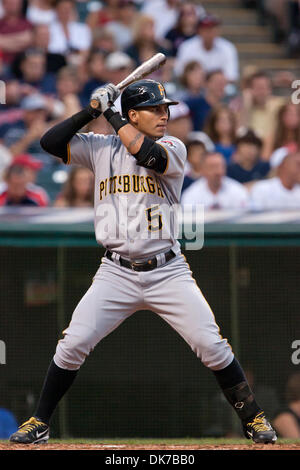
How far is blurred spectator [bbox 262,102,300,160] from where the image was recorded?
7.78 m

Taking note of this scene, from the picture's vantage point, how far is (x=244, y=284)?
18.9ft

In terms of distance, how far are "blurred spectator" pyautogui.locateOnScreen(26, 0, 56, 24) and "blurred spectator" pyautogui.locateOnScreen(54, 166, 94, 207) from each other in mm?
3136

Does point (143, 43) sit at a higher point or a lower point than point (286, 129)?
higher

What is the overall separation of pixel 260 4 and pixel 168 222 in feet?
25.6

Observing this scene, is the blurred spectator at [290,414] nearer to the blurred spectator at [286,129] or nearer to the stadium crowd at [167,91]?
the stadium crowd at [167,91]

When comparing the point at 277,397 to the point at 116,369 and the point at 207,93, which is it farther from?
the point at 207,93

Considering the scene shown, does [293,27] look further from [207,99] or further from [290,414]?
[290,414]

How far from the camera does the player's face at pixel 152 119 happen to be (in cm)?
404

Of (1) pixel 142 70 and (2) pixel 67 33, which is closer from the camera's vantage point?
(1) pixel 142 70

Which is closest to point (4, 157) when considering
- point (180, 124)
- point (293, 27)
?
point (180, 124)

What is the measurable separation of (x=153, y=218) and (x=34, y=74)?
472 centimetres

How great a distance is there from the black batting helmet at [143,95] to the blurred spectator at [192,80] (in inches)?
169

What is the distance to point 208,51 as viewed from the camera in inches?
363
